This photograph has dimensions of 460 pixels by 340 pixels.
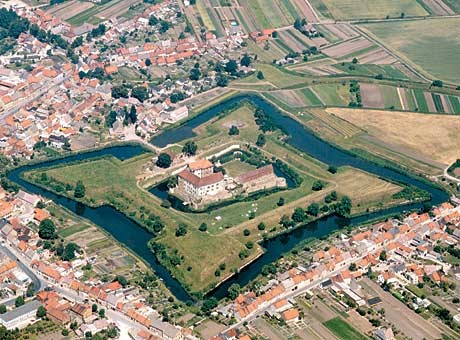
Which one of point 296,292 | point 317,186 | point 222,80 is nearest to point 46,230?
point 296,292

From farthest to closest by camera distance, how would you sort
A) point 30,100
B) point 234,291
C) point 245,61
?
point 245,61, point 30,100, point 234,291

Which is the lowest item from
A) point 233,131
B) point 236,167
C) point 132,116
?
point 236,167

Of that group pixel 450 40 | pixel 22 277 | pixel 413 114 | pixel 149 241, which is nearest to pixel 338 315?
pixel 149 241

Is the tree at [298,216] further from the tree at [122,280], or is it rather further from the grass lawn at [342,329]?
the tree at [122,280]

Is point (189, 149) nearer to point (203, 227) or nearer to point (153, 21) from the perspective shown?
point (203, 227)

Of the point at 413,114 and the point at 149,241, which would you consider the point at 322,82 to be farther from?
the point at 149,241

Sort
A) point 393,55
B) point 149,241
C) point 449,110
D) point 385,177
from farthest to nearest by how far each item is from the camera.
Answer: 1. point 393,55
2. point 449,110
3. point 385,177
4. point 149,241

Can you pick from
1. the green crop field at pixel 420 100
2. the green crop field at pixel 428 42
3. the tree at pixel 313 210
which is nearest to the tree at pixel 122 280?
the tree at pixel 313 210
